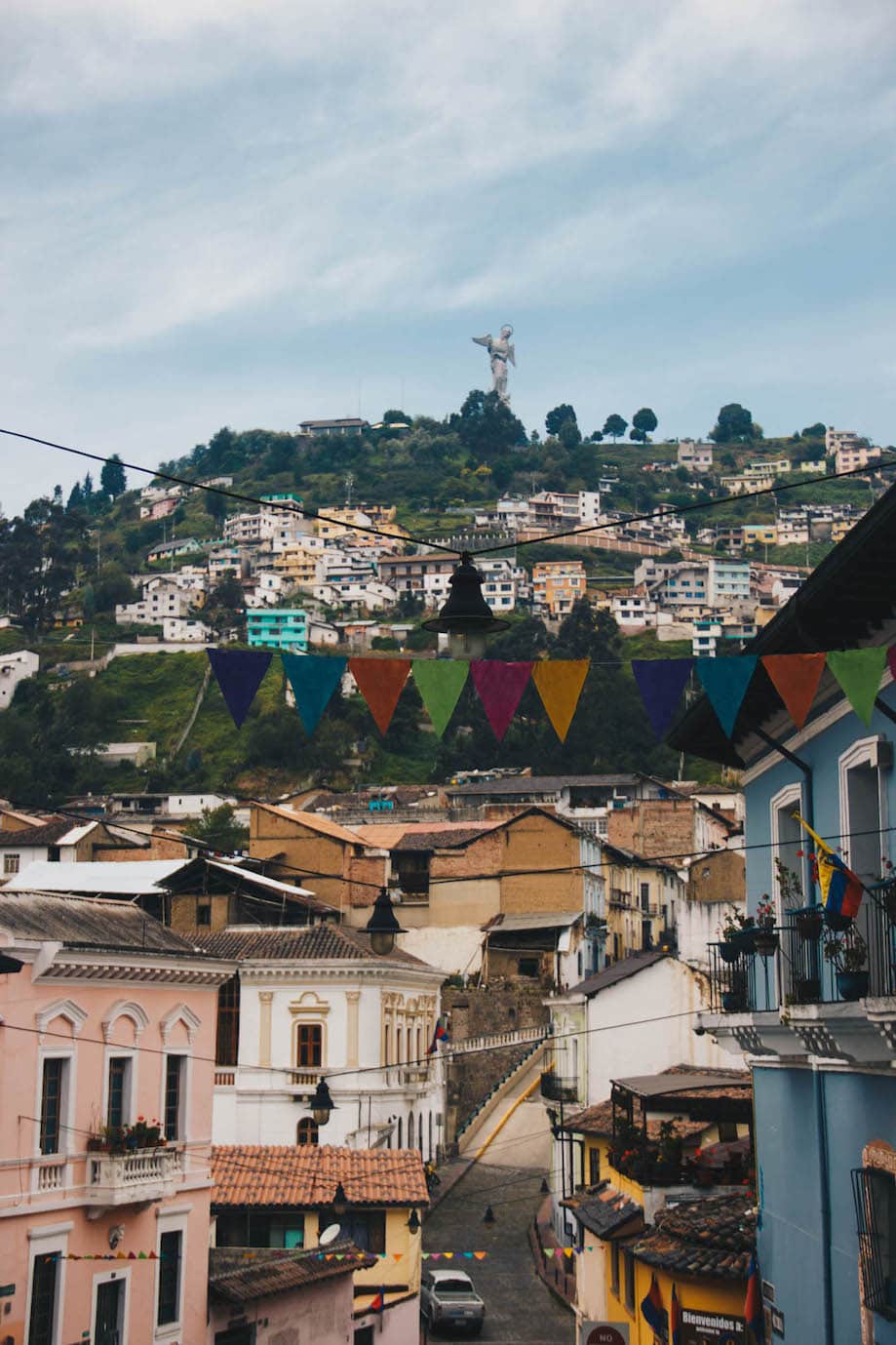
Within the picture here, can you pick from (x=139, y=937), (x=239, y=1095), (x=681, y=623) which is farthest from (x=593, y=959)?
(x=681, y=623)

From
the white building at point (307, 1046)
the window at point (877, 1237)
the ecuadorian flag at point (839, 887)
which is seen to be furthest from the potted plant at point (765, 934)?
the white building at point (307, 1046)

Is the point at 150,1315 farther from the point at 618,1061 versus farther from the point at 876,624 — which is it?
the point at 618,1061

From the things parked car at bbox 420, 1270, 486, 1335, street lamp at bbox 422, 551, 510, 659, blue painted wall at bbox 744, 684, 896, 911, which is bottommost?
parked car at bbox 420, 1270, 486, 1335

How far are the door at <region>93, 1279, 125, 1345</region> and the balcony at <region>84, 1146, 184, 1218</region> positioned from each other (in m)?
1.01

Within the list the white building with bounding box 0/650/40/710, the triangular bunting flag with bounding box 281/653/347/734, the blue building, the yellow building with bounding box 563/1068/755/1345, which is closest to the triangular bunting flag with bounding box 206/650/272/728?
the triangular bunting flag with bounding box 281/653/347/734

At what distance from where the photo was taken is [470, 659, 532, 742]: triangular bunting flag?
42.8ft

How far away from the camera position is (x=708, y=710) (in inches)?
640

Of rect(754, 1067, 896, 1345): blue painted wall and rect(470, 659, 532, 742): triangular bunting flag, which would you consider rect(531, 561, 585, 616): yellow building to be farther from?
rect(470, 659, 532, 742): triangular bunting flag

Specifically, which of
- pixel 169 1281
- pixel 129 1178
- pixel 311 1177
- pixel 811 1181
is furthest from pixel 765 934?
pixel 311 1177

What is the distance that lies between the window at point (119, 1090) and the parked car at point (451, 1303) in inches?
445

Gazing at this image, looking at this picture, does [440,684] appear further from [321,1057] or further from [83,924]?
[321,1057]

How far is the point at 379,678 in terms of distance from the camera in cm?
1359

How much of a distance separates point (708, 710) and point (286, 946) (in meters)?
31.7

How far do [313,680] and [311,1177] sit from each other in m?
18.2
